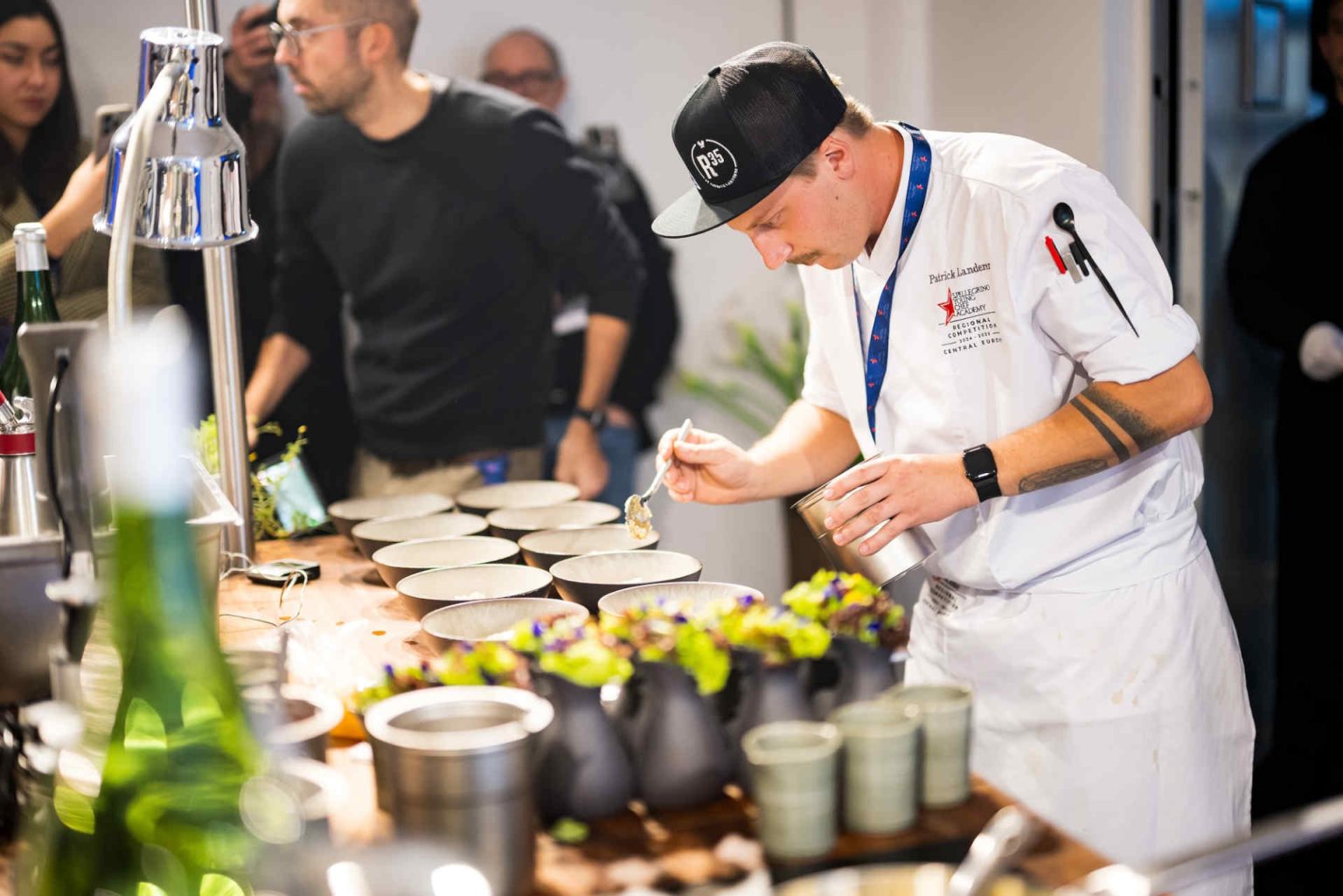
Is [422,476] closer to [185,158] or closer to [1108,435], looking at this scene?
[185,158]

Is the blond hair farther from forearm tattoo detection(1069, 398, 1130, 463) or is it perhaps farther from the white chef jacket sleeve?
forearm tattoo detection(1069, 398, 1130, 463)

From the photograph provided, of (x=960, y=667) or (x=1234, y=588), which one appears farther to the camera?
(x=1234, y=588)

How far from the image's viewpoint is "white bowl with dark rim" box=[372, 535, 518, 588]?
6.35 feet

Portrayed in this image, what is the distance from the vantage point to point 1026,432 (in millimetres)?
1793

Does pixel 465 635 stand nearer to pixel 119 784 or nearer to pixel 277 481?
pixel 119 784

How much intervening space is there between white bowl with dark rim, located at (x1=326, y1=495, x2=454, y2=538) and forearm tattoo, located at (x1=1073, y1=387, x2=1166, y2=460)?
1.17 meters

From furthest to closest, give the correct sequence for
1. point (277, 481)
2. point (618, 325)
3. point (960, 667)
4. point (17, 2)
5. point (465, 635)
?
point (618, 325), point (17, 2), point (277, 481), point (960, 667), point (465, 635)

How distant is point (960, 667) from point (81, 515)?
1.36 m

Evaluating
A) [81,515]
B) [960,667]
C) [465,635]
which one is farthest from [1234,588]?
[81,515]

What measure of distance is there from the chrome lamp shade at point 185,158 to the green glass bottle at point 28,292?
0.22 metres

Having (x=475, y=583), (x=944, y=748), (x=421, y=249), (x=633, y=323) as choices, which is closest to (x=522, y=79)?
(x=421, y=249)

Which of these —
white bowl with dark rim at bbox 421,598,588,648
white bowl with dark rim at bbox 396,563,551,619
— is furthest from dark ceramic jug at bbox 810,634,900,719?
white bowl with dark rim at bbox 396,563,551,619

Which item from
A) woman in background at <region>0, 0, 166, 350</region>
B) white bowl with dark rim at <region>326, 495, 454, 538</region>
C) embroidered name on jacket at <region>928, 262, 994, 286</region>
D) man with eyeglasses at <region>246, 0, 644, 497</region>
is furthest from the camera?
man with eyeglasses at <region>246, 0, 644, 497</region>

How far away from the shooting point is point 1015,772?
6.50 ft
